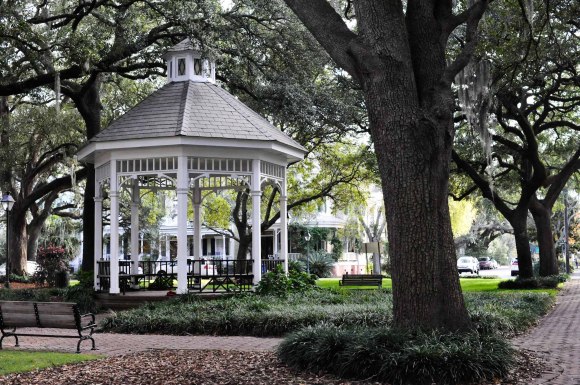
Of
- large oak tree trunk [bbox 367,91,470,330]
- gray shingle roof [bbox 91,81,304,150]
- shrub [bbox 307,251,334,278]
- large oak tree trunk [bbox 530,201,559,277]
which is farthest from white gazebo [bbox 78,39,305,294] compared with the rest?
shrub [bbox 307,251,334,278]

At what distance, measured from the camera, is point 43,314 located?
11797mm

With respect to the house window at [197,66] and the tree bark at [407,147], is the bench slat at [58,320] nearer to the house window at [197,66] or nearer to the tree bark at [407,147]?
the tree bark at [407,147]

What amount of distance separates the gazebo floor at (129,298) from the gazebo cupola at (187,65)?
6.81m

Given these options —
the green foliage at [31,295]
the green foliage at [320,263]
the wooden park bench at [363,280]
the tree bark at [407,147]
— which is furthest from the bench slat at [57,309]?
the green foliage at [320,263]

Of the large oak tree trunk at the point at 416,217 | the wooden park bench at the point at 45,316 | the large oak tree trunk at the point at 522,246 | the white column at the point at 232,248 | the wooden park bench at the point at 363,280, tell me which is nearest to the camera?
the large oak tree trunk at the point at 416,217

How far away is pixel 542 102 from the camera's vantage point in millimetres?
26391

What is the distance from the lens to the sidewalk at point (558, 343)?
8.91 m

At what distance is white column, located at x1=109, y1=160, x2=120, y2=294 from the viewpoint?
62.6 feet

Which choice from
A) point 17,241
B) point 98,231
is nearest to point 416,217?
point 98,231

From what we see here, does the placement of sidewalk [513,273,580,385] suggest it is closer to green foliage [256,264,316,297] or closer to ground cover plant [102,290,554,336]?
ground cover plant [102,290,554,336]

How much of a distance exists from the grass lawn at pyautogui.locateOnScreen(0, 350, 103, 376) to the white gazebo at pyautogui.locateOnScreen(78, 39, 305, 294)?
7248mm

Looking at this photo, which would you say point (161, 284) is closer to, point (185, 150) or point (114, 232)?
point (114, 232)

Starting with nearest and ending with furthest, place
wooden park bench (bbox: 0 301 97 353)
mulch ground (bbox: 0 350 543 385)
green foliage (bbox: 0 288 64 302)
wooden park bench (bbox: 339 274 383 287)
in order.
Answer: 1. mulch ground (bbox: 0 350 543 385)
2. wooden park bench (bbox: 0 301 97 353)
3. green foliage (bbox: 0 288 64 302)
4. wooden park bench (bbox: 339 274 383 287)

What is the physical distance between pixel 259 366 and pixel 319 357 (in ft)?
3.20
